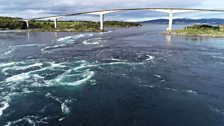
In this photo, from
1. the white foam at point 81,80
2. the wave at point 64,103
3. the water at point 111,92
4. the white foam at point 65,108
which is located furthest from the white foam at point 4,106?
the white foam at point 81,80

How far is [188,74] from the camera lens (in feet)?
107

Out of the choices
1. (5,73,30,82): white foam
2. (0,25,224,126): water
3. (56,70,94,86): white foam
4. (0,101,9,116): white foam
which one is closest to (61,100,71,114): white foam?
(0,25,224,126): water

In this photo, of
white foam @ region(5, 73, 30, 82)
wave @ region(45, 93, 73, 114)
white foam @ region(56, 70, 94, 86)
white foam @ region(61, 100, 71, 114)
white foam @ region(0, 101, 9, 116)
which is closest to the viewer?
white foam @ region(61, 100, 71, 114)

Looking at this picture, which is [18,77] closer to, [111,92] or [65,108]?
[65,108]

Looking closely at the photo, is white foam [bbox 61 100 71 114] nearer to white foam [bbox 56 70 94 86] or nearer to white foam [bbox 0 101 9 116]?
white foam [bbox 0 101 9 116]

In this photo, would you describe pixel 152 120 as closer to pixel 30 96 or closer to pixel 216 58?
pixel 30 96

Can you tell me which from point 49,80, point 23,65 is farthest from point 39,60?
point 49,80

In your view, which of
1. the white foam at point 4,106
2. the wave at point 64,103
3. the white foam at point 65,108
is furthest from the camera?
the white foam at point 4,106

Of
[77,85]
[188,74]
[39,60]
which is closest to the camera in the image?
[77,85]

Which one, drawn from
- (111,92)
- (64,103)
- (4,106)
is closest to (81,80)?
(111,92)

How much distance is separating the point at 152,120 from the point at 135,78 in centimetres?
1121

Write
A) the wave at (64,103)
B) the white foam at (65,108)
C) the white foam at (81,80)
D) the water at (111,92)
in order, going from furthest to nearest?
1. the white foam at (81,80)
2. the wave at (64,103)
3. the white foam at (65,108)
4. the water at (111,92)

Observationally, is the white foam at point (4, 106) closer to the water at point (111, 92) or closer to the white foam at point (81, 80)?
the water at point (111, 92)

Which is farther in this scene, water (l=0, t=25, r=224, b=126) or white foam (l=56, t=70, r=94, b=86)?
white foam (l=56, t=70, r=94, b=86)
